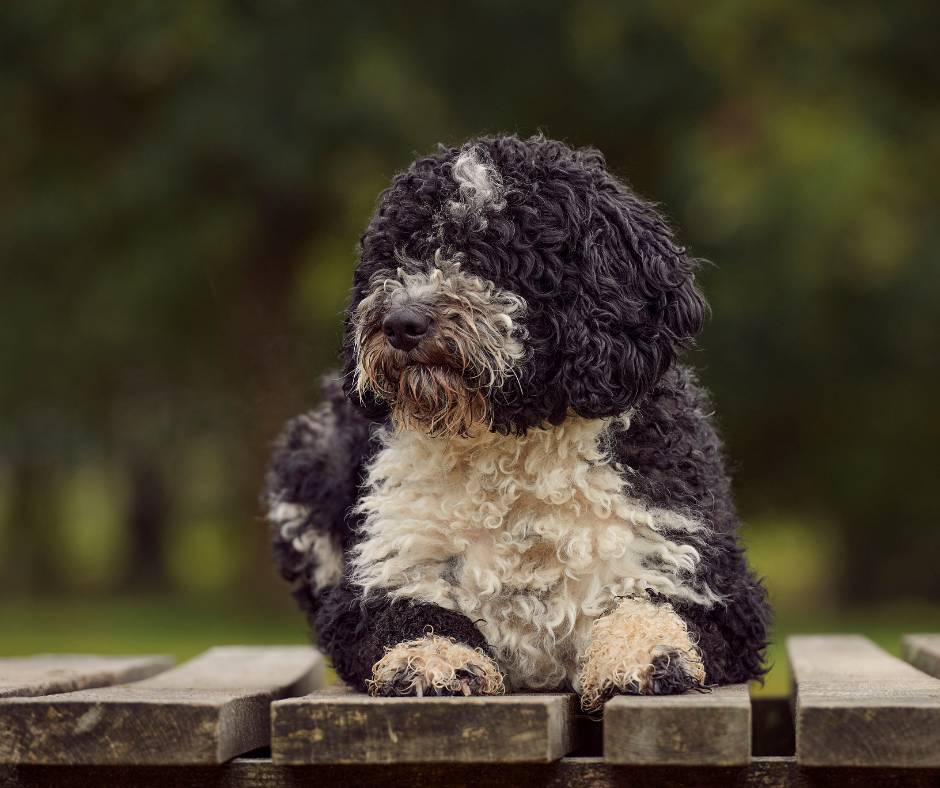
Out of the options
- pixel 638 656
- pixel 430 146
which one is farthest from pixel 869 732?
pixel 430 146

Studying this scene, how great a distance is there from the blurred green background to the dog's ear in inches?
332

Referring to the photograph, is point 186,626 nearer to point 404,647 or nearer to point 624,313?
point 404,647

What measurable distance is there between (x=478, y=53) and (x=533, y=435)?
11345 millimetres

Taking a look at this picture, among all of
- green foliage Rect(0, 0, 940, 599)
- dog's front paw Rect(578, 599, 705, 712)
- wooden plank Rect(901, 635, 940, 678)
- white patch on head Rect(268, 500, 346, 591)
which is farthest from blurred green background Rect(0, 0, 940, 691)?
dog's front paw Rect(578, 599, 705, 712)

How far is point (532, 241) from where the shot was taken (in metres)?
3.86

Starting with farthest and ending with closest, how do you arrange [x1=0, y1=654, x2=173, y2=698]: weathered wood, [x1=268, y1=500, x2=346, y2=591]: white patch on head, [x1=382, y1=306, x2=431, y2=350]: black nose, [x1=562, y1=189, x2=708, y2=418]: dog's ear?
1. [x1=268, y1=500, x2=346, y2=591]: white patch on head
2. [x1=0, y1=654, x2=173, y2=698]: weathered wood
3. [x1=562, y1=189, x2=708, y2=418]: dog's ear
4. [x1=382, y1=306, x2=431, y2=350]: black nose

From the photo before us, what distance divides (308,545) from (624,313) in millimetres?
1454

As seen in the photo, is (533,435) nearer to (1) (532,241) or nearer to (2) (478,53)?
(1) (532,241)

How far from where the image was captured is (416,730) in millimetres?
3273

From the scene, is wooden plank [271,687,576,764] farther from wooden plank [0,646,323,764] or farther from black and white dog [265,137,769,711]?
black and white dog [265,137,769,711]

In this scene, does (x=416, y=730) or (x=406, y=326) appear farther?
(x=406, y=326)

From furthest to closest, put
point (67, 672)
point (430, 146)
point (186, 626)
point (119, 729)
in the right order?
point (186, 626)
point (430, 146)
point (67, 672)
point (119, 729)

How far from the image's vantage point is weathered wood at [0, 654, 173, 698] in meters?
4.34

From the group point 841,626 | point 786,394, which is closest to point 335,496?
point 841,626
